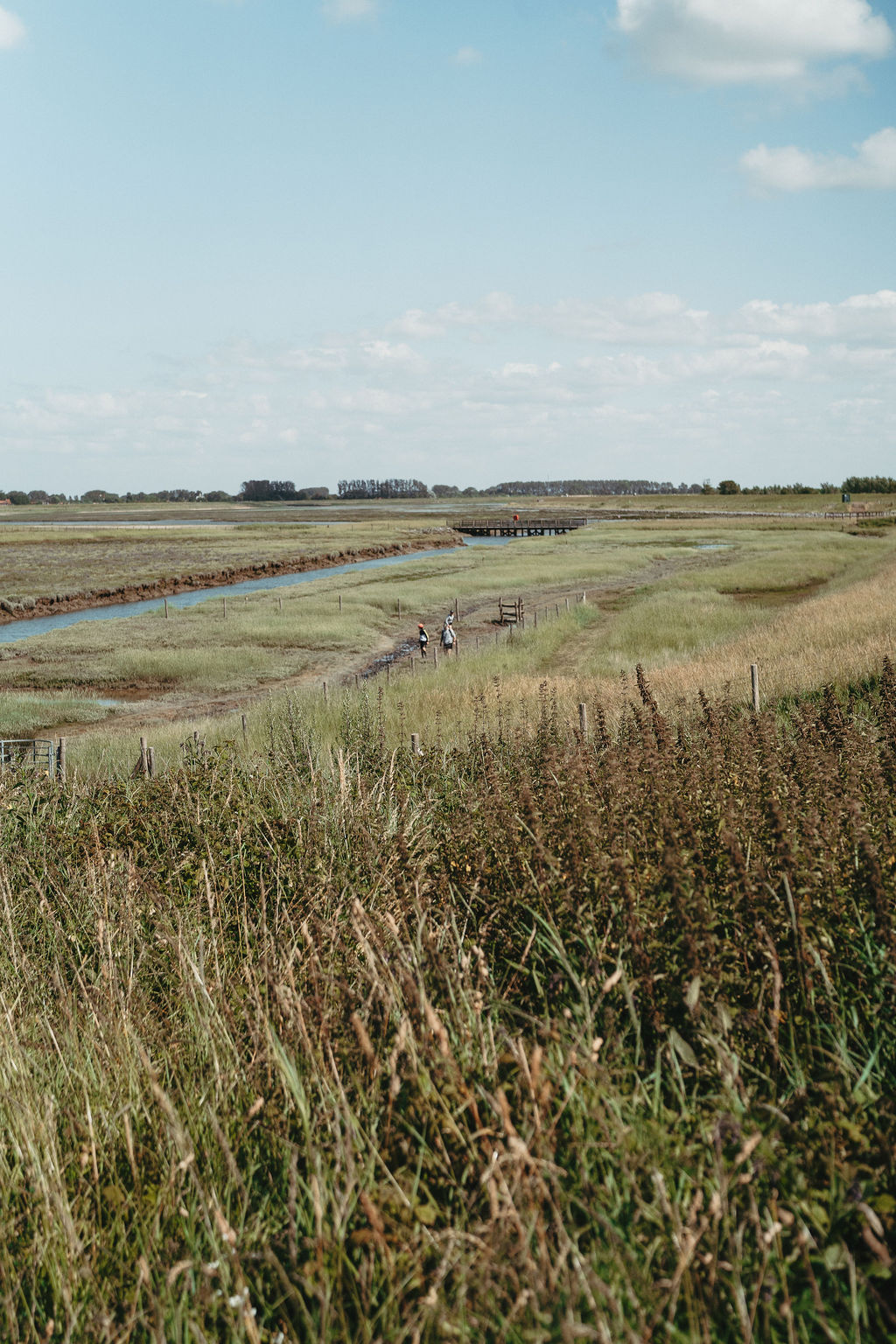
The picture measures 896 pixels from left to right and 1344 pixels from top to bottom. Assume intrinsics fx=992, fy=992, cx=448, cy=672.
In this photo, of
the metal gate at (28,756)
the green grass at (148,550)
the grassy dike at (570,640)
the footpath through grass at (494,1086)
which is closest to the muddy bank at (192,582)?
the green grass at (148,550)

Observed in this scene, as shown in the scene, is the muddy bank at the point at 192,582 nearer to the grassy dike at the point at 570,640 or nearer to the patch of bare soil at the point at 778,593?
the grassy dike at the point at 570,640

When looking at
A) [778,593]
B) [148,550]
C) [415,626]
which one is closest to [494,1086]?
[415,626]

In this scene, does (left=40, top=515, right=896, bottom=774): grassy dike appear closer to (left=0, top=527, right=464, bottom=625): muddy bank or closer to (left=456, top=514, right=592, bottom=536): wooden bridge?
(left=0, top=527, right=464, bottom=625): muddy bank

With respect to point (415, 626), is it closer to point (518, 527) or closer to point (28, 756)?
point (28, 756)

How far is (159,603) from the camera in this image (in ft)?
195

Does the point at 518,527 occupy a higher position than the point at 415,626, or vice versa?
the point at 518,527

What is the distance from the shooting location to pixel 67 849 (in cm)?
677

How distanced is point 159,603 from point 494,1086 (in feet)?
194

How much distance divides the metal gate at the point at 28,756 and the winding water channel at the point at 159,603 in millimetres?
23927

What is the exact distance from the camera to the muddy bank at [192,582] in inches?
2151

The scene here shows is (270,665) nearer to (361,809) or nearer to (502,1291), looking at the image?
(361,809)

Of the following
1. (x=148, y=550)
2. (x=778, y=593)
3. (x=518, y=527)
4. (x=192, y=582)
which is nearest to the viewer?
(x=778, y=593)

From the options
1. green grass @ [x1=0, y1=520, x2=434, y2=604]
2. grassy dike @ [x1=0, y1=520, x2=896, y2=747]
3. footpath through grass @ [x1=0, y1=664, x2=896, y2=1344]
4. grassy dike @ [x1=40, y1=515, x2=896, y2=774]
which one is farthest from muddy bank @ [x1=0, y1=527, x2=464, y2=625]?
footpath through grass @ [x1=0, y1=664, x2=896, y2=1344]

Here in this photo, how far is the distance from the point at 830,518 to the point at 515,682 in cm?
10368
